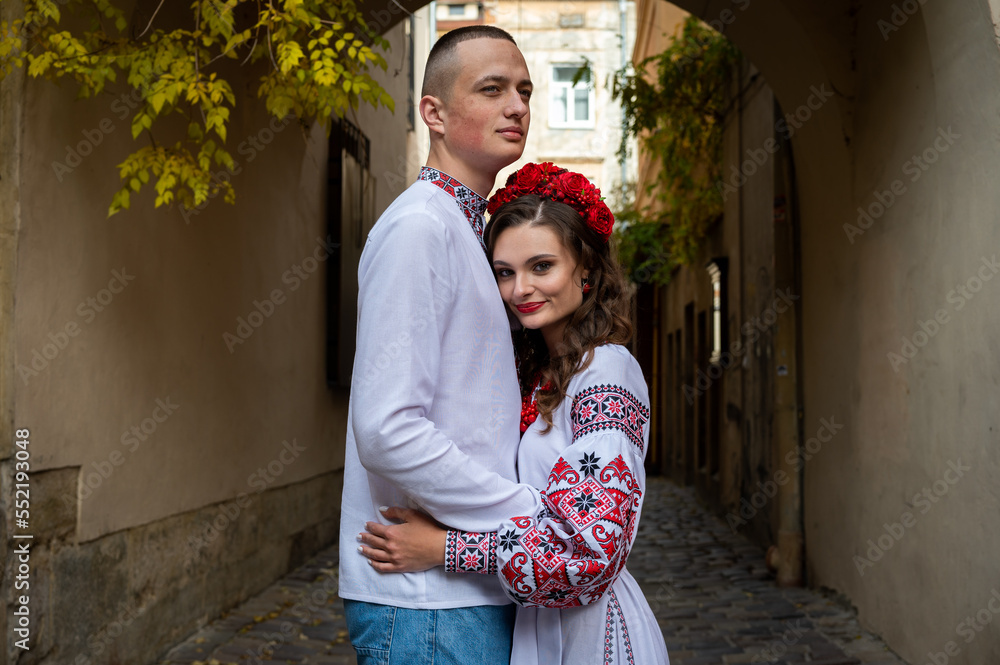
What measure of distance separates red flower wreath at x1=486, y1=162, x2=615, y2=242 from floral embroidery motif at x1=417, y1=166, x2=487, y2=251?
10 centimetres

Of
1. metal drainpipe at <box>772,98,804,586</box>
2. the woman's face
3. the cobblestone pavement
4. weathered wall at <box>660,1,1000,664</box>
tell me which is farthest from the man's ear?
metal drainpipe at <box>772,98,804,586</box>

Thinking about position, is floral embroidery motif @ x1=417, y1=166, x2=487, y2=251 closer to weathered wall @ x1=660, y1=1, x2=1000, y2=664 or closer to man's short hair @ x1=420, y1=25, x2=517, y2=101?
man's short hair @ x1=420, y1=25, x2=517, y2=101

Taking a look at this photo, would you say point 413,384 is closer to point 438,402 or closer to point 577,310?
point 438,402

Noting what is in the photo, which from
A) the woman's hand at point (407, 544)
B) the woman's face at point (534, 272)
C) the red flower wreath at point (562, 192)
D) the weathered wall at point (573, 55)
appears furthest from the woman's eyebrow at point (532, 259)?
the weathered wall at point (573, 55)

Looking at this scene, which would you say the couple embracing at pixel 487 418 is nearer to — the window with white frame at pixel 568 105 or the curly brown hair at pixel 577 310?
the curly brown hair at pixel 577 310

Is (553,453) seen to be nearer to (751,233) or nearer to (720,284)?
(751,233)

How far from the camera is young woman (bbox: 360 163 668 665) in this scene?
1850 mm

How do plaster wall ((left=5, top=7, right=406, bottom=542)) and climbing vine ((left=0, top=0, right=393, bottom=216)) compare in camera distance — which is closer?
climbing vine ((left=0, top=0, right=393, bottom=216))

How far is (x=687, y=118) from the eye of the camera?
10406 mm

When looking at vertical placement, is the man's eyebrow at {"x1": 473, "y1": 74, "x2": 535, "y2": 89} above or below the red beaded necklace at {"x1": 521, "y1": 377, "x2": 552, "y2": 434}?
above

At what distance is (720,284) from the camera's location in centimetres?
1105

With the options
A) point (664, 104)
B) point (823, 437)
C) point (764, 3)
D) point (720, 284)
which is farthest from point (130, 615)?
point (720, 284)

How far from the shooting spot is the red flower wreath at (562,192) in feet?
7.20

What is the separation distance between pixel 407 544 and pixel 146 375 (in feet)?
11.3
